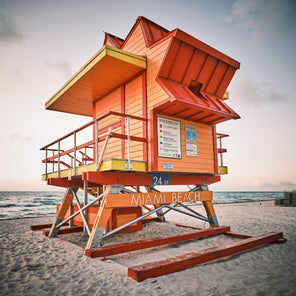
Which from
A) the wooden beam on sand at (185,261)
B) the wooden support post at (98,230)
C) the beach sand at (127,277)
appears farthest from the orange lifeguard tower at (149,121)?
the wooden beam on sand at (185,261)

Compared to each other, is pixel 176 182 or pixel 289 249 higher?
pixel 176 182

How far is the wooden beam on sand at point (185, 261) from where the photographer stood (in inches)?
174

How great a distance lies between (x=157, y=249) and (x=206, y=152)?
3.70m

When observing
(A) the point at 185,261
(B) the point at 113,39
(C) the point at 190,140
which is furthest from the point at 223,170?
(B) the point at 113,39

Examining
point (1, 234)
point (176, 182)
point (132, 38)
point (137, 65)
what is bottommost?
point (1, 234)

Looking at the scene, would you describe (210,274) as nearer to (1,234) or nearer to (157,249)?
(157,249)

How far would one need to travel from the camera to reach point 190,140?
816 cm

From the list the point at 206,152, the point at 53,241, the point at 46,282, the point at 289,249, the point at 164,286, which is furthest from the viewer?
the point at 206,152

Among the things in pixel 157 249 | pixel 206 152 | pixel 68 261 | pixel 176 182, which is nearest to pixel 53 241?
pixel 68 261

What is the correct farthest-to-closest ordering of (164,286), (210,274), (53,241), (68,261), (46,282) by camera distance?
1. (53,241)
2. (68,261)
3. (210,274)
4. (46,282)
5. (164,286)

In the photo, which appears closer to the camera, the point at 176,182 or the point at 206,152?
the point at 176,182

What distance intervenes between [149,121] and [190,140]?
1.73 metres

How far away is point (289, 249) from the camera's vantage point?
21.7 ft

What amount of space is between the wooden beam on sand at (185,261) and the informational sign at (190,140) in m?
3.08
